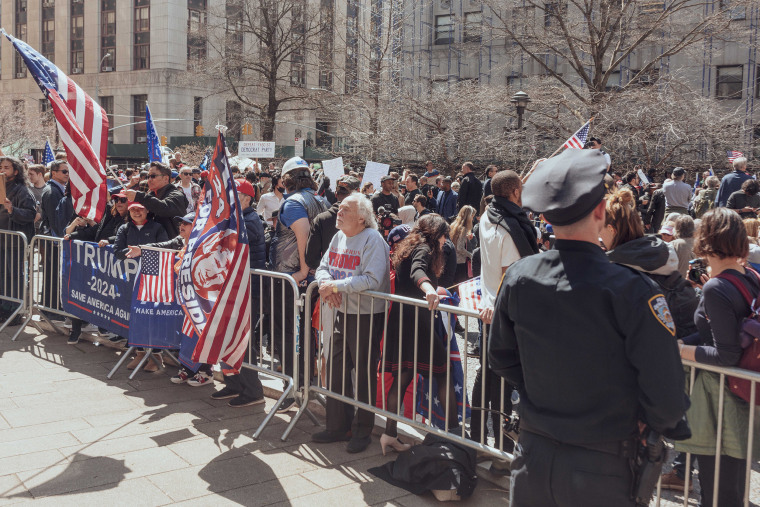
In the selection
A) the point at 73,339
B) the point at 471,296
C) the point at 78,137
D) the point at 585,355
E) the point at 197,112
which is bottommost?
A: the point at 73,339

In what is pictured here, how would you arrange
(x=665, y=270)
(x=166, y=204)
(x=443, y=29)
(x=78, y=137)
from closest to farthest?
(x=665, y=270) < (x=78, y=137) < (x=166, y=204) < (x=443, y=29)

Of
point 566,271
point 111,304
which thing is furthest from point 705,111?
point 566,271

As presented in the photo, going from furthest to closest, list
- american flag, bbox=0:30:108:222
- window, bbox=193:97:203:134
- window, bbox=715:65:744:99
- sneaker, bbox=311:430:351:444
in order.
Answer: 1. window, bbox=193:97:203:134
2. window, bbox=715:65:744:99
3. american flag, bbox=0:30:108:222
4. sneaker, bbox=311:430:351:444

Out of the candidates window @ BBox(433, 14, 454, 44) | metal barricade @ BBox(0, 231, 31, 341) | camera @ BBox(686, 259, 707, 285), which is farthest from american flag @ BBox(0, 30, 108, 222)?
window @ BBox(433, 14, 454, 44)

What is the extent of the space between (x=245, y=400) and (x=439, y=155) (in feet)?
76.6

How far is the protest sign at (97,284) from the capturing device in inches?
295

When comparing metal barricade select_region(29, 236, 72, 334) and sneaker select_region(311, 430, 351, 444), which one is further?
metal barricade select_region(29, 236, 72, 334)

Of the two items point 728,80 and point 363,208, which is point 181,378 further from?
point 728,80

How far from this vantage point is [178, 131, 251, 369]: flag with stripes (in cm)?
571

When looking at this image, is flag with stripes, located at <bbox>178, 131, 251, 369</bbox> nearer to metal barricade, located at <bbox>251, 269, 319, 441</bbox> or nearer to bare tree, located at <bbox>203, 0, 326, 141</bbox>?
metal barricade, located at <bbox>251, 269, 319, 441</bbox>

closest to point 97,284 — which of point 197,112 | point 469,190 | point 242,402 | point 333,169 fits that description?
point 242,402

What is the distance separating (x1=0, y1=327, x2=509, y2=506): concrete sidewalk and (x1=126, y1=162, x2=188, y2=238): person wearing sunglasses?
168 centimetres

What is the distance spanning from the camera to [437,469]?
4.54m

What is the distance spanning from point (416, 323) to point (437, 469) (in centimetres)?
93
